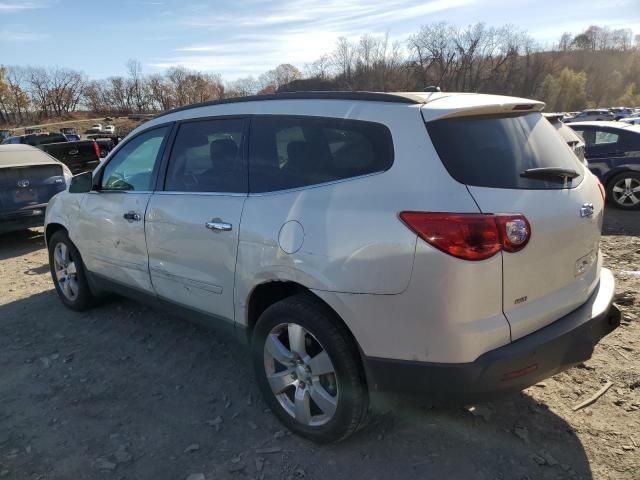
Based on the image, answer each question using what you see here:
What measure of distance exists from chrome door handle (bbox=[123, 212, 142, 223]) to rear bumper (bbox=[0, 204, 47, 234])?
4.64m

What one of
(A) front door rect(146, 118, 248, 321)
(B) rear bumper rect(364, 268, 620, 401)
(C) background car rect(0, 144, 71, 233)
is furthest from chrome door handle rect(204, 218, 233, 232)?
(C) background car rect(0, 144, 71, 233)

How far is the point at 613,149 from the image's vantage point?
28.8 feet

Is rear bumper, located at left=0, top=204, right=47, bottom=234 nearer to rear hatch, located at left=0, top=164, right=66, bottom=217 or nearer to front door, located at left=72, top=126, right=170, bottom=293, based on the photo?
rear hatch, located at left=0, top=164, right=66, bottom=217

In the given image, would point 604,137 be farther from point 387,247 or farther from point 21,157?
point 21,157

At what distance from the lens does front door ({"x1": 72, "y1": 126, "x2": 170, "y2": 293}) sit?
3604 mm

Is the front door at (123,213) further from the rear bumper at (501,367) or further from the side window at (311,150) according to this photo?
the rear bumper at (501,367)

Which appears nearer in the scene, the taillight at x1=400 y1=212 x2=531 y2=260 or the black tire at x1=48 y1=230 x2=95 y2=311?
the taillight at x1=400 y1=212 x2=531 y2=260

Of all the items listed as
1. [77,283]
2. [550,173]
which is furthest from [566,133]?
[77,283]

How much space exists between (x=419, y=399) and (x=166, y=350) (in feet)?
7.55

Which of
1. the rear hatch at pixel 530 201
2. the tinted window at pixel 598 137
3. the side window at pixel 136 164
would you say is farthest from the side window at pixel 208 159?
the tinted window at pixel 598 137

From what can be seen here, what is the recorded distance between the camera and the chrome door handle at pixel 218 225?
112 inches

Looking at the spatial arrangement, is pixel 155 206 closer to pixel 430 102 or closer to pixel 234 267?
pixel 234 267

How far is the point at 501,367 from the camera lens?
2109mm

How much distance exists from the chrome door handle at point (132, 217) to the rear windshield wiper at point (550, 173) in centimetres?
260
